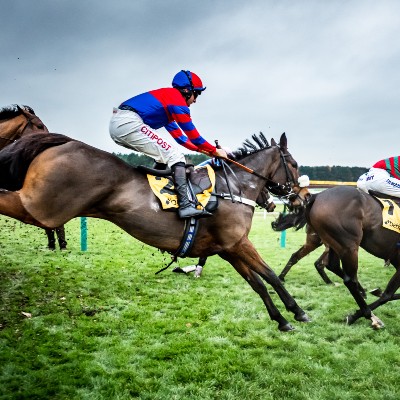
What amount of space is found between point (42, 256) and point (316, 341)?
6.10m

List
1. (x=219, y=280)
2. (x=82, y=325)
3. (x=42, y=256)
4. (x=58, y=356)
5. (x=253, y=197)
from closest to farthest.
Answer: (x=58, y=356), (x=253, y=197), (x=82, y=325), (x=219, y=280), (x=42, y=256)

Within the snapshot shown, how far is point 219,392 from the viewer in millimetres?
3367

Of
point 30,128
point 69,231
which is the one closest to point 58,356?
point 30,128

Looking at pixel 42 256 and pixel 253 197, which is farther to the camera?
pixel 42 256

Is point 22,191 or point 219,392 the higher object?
point 22,191

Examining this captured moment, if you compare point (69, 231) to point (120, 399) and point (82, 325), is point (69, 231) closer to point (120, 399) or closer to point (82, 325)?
point (82, 325)

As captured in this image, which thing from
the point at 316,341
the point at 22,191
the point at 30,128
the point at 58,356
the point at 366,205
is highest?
the point at 30,128

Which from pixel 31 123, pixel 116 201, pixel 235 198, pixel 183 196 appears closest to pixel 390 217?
pixel 235 198

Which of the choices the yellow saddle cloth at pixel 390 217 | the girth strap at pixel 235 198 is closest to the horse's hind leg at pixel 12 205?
the girth strap at pixel 235 198

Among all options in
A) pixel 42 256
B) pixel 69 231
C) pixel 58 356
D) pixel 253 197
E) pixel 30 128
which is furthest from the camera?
pixel 69 231

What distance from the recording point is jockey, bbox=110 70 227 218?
12.1ft

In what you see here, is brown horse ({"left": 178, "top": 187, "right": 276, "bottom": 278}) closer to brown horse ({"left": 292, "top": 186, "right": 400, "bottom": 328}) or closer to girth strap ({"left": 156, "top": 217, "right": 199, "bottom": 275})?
brown horse ({"left": 292, "top": 186, "right": 400, "bottom": 328})

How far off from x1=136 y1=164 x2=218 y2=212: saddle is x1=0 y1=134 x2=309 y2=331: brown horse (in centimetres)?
7

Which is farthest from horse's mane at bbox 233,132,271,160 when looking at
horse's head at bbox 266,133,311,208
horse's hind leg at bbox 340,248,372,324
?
horse's hind leg at bbox 340,248,372,324
